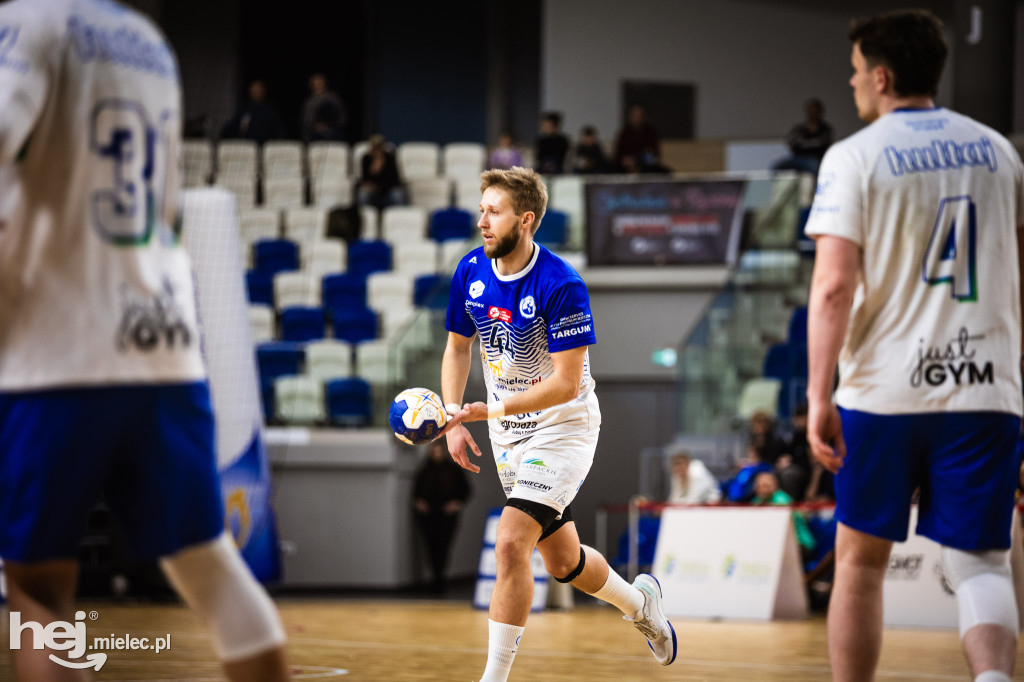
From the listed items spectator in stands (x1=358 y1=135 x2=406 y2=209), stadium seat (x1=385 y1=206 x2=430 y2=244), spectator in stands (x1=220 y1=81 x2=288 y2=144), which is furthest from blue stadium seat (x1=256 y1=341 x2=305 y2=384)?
spectator in stands (x1=220 y1=81 x2=288 y2=144)

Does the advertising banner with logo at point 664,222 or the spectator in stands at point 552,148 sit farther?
the spectator in stands at point 552,148

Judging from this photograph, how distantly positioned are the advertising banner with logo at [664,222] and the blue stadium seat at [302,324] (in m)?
3.94

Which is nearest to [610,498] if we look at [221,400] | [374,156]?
[374,156]

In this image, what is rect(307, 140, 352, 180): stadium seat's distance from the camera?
66.0 feet

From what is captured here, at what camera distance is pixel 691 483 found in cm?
1348

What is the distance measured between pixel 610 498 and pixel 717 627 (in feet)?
32.8

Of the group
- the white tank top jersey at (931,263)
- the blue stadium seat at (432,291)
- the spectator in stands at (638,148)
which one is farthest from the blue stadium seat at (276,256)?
the white tank top jersey at (931,263)

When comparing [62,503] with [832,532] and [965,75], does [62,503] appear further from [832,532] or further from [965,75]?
[965,75]

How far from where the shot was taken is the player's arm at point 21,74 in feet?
8.16

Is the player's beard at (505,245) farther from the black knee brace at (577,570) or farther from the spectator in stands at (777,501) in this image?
the spectator in stands at (777,501)

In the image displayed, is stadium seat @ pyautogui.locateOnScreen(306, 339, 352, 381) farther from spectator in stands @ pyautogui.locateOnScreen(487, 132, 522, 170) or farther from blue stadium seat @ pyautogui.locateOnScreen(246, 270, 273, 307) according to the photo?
spectator in stands @ pyautogui.locateOnScreen(487, 132, 522, 170)

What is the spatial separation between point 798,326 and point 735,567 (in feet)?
14.5

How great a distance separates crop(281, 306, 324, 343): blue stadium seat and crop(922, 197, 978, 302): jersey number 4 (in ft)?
44.9

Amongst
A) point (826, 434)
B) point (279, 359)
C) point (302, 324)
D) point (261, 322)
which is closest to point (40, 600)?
point (826, 434)
